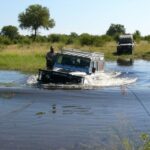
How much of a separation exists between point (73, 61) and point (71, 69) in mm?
475

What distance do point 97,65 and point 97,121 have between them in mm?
13677

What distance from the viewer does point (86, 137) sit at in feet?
43.8

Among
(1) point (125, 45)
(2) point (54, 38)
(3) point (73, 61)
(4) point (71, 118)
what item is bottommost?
(2) point (54, 38)

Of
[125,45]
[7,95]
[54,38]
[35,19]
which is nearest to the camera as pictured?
[7,95]

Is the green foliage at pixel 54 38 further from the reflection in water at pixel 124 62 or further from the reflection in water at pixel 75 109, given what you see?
the reflection in water at pixel 75 109

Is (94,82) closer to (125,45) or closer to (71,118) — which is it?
(71,118)

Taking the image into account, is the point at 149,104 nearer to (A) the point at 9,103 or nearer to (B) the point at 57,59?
(A) the point at 9,103

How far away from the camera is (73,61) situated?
28375 mm

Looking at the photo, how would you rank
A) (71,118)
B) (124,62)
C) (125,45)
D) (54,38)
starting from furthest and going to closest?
(54,38) < (125,45) < (124,62) < (71,118)

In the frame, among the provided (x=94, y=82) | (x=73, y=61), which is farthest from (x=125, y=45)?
(x=73, y=61)

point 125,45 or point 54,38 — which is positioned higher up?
point 125,45

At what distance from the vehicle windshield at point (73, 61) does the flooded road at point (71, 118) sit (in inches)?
87.6

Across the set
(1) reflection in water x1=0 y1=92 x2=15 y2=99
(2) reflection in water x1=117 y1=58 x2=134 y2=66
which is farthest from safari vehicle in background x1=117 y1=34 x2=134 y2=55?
(1) reflection in water x1=0 y1=92 x2=15 y2=99

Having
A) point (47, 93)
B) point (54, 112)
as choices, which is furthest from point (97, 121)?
point (47, 93)
